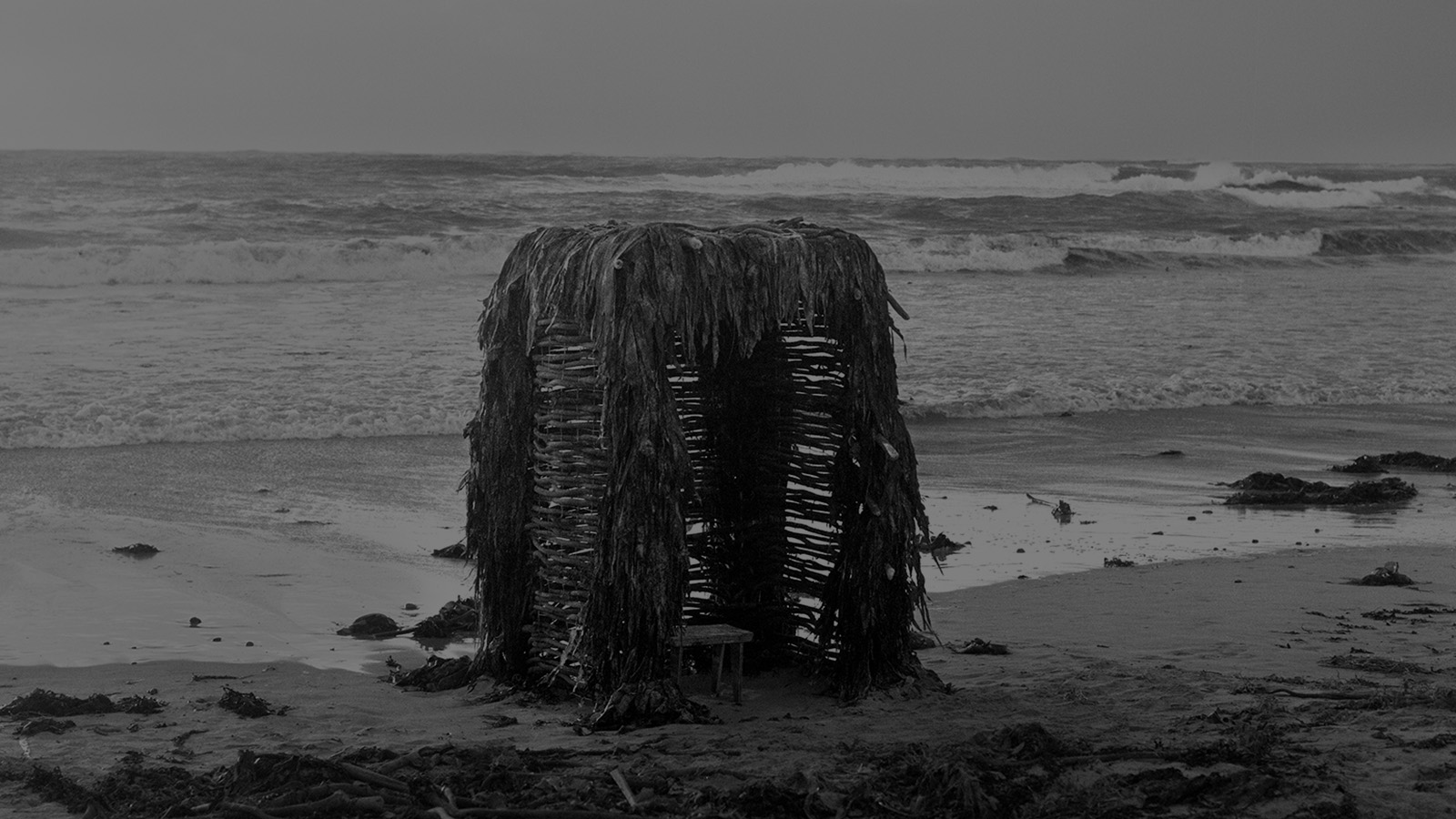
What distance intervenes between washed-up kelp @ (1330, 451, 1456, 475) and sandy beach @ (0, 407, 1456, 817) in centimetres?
30

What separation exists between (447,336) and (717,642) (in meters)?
14.0

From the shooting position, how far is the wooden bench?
5.86 m

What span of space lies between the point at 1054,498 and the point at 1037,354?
7.95 meters

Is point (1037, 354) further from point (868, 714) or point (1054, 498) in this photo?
point (868, 714)

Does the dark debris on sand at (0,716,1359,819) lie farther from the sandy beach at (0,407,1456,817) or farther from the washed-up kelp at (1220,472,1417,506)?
the washed-up kelp at (1220,472,1417,506)

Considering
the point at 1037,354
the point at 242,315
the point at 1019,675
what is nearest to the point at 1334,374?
the point at 1037,354

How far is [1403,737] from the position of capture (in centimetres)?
516

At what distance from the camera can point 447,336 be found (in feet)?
63.1

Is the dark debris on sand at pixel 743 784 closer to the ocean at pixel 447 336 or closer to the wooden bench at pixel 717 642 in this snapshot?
the wooden bench at pixel 717 642

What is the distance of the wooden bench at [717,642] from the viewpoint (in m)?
5.86

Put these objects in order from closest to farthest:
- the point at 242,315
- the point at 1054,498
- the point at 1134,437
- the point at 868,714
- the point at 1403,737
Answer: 1. the point at 1403,737
2. the point at 868,714
3. the point at 1054,498
4. the point at 1134,437
5. the point at 242,315

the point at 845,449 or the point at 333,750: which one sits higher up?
the point at 845,449

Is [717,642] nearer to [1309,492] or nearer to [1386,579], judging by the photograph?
[1386,579]

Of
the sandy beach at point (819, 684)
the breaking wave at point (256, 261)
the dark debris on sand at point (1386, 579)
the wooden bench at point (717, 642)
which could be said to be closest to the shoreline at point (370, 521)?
the sandy beach at point (819, 684)
